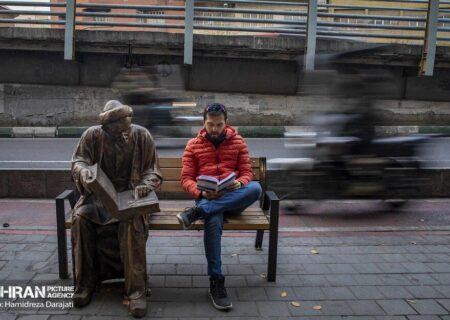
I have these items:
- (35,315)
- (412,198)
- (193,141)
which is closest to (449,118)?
(412,198)

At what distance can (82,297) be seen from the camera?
135 inches

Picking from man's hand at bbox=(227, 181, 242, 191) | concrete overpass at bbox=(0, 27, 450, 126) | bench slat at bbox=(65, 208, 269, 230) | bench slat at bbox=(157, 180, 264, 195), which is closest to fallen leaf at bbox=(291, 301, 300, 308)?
bench slat at bbox=(65, 208, 269, 230)

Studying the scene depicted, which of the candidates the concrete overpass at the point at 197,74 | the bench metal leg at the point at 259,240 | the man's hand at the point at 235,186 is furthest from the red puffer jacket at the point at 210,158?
the concrete overpass at the point at 197,74

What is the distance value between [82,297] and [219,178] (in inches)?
57.7

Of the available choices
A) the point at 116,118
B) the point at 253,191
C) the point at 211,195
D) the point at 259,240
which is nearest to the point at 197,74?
the point at 259,240

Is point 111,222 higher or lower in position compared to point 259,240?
higher

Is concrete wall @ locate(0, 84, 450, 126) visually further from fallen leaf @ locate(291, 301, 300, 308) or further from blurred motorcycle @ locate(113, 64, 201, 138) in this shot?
fallen leaf @ locate(291, 301, 300, 308)

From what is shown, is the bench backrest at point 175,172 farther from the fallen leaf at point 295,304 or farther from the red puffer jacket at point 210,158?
the fallen leaf at point 295,304

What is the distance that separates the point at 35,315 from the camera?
3301mm

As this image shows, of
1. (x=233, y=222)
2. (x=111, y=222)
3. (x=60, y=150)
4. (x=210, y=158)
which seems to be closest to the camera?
(x=111, y=222)

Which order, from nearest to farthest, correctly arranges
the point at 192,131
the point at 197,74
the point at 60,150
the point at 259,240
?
the point at 259,240 < the point at 60,150 < the point at 192,131 < the point at 197,74

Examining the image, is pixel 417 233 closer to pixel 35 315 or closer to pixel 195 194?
pixel 195 194

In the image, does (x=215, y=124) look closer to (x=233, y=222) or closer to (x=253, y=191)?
(x=253, y=191)

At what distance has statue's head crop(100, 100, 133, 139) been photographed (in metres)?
3.46
